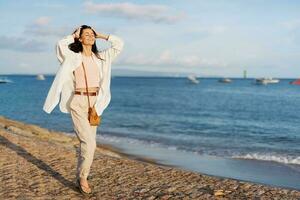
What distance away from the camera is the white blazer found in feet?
19.4

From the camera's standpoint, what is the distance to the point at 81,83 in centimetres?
601

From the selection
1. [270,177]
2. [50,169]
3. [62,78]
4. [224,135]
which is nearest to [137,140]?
[224,135]

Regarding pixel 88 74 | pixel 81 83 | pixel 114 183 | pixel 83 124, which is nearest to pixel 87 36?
pixel 88 74

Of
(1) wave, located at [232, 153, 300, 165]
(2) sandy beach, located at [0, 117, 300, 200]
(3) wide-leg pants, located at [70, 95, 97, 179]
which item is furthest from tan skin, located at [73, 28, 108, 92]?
(1) wave, located at [232, 153, 300, 165]

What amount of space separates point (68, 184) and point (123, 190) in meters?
0.92

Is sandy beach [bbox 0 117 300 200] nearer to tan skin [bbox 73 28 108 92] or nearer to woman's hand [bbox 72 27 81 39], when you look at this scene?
tan skin [bbox 73 28 108 92]

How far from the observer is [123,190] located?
270 inches

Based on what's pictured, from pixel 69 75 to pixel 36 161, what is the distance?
3653mm

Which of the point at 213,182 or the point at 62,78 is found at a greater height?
the point at 62,78

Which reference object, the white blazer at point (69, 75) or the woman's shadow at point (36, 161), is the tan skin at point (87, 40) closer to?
the white blazer at point (69, 75)

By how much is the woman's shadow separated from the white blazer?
1494mm

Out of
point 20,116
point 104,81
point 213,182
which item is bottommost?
point 20,116

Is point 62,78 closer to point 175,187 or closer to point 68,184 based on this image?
point 68,184

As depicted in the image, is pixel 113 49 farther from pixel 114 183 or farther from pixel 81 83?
pixel 114 183
